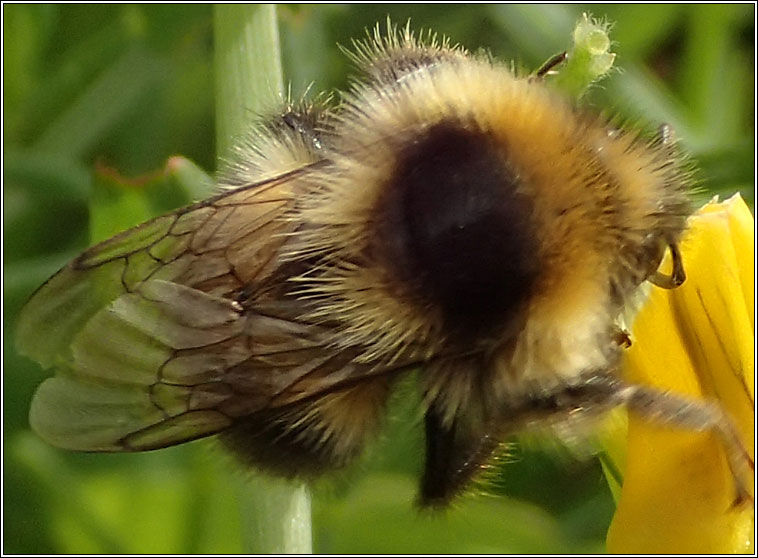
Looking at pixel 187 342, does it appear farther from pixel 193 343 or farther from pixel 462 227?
pixel 462 227

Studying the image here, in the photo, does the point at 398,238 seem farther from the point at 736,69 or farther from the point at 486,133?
the point at 736,69

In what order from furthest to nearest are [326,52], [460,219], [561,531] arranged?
[326,52] → [561,531] → [460,219]

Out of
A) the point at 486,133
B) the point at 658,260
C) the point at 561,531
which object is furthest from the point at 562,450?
the point at 561,531

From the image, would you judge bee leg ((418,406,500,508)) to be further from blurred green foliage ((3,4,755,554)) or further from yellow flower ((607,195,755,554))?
blurred green foliage ((3,4,755,554))

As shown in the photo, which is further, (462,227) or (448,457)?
(448,457)

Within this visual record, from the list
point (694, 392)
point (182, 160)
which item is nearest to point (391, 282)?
point (694, 392)
